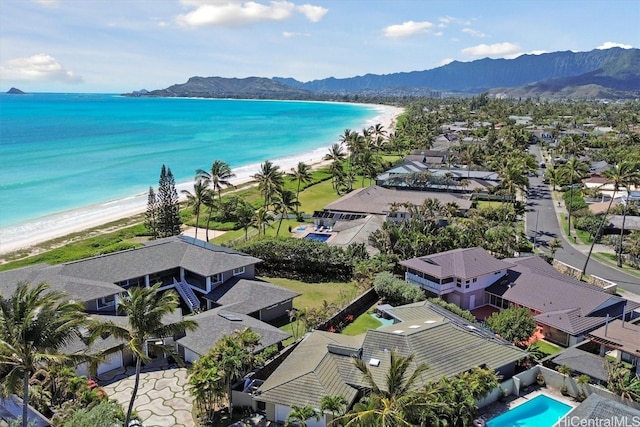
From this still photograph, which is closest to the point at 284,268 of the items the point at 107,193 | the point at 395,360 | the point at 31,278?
the point at 31,278

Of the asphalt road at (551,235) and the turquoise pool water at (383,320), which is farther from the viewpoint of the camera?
the asphalt road at (551,235)

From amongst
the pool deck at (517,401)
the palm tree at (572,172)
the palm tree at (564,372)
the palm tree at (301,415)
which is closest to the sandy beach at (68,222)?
the palm tree at (301,415)

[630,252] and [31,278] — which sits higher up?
[31,278]

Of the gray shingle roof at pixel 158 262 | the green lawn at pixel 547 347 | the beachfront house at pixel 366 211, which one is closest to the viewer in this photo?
the green lawn at pixel 547 347

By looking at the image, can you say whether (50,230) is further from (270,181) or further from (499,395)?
(499,395)

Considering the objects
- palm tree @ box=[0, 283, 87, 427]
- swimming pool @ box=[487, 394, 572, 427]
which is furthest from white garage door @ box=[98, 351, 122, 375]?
swimming pool @ box=[487, 394, 572, 427]

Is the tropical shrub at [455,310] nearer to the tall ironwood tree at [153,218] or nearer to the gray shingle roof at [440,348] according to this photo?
the gray shingle roof at [440,348]

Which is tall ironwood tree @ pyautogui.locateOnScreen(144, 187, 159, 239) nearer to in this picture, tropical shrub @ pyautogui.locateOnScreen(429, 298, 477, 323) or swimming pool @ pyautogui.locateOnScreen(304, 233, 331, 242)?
swimming pool @ pyautogui.locateOnScreen(304, 233, 331, 242)
